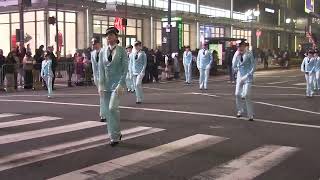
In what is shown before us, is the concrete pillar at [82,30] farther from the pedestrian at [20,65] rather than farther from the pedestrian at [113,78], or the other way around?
the pedestrian at [113,78]

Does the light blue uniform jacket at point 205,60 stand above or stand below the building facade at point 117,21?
below

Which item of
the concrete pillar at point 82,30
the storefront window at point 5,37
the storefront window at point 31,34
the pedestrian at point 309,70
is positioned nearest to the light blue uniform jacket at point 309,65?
the pedestrian at point 309,70

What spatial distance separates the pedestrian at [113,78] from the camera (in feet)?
31.5

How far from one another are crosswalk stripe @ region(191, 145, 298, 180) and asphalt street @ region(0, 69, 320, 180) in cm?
1

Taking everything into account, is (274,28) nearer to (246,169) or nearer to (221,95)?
(221,95)

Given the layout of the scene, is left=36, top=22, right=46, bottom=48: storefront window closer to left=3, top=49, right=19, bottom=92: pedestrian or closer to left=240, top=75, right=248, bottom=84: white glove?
left=3, top=49, right=19, bottom=92: pedestrian

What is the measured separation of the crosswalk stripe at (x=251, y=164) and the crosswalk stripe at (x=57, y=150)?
2.49m

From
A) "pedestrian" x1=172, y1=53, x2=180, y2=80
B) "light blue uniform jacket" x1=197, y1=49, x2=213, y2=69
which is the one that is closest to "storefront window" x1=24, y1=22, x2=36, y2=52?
"pedestrian" x1=172, y1=53, x2=180, y2=80

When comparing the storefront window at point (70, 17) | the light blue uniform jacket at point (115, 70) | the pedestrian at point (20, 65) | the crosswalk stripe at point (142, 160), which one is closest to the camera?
the crosswalk stripe at point (142, 160)

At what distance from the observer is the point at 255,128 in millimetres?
12016

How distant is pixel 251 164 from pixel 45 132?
4.57 metres

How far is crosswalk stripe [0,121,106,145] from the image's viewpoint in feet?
34.0

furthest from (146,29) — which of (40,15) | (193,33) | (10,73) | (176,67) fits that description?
(10,73)

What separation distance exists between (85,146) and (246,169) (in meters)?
2.96
